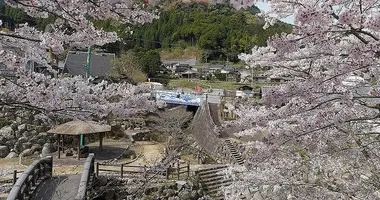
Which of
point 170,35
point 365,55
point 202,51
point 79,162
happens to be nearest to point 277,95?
point 365,55

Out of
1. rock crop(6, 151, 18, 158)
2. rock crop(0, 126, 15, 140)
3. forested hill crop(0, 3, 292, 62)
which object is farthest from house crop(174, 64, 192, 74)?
rock crop(6, 151, 18, 158)

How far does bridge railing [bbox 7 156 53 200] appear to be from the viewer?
7.13m

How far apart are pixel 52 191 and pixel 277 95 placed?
22.6 feet

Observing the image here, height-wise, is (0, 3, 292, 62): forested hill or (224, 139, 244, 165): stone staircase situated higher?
(0, 3, 292, 62): forested hill

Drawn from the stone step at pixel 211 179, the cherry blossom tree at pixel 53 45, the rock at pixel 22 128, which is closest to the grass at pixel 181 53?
the rock at pixel 22 128

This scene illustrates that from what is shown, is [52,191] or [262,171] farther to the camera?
[52,191]

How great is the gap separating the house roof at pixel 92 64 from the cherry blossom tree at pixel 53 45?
25.6 metres

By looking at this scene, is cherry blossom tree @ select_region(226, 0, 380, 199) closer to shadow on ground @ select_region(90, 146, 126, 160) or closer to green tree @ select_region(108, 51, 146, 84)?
shadow on ground @ select_region(90, 146, 126, 160)

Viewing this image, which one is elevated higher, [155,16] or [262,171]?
[155,16]

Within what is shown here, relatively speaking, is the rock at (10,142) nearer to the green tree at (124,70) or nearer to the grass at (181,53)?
the green tree at (124,70)

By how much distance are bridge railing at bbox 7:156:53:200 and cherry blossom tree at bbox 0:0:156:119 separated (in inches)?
160

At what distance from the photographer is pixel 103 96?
4434 millimetres

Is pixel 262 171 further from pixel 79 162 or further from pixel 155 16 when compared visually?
pixel 79 162

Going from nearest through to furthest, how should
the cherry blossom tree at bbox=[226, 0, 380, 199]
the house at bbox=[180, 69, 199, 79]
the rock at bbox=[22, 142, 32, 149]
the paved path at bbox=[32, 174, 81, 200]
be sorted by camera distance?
the cherry blossom tree at bbox=[226, 0, 380, 199] < the paved path at bbox=[32, 174, 81, 200] < the rock at bbox=[22, 142, 32, 149] < the house at bbox=[180, 69, 199, 79]
